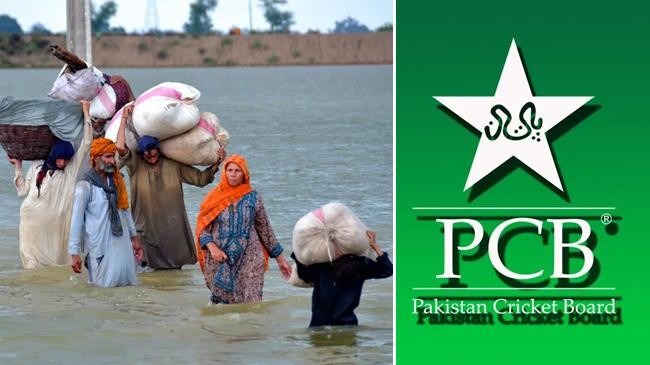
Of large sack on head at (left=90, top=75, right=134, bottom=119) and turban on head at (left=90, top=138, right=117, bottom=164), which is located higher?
large sack on head at (left=90, top=75, right=134, bottom=119)

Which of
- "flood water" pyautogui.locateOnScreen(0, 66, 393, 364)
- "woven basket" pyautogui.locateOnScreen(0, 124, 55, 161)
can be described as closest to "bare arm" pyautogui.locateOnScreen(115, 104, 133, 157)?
"woven basket" pyautogui.locateOnScreen(0, 124, 55, 161)

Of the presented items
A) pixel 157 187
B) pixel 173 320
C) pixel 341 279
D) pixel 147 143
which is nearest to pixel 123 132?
pixel 147 143

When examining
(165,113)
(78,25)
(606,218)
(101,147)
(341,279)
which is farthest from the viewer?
(78,25)

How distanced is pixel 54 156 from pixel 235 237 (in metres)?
2.82

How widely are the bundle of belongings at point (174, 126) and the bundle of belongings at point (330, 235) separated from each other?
3.09 metres

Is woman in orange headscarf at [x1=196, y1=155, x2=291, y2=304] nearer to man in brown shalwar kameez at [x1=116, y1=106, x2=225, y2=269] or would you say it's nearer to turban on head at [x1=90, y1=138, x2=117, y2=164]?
turban on head at [x1=90, y1=138, x2=117, y2=164]

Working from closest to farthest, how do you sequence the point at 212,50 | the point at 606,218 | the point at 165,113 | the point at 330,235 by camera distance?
the point at 606,218
the point at 330,235
the point at 165,113
the point at 212,50

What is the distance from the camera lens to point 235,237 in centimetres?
798

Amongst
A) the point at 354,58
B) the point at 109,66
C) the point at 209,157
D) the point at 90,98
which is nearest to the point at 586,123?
the point at 209,157

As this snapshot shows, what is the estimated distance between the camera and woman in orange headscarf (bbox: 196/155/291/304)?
7.91 meters

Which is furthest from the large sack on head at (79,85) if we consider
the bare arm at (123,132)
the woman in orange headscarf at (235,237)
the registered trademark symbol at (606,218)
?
the registered trademark symbol at (606,218)

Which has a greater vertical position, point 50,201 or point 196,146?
point 196,146

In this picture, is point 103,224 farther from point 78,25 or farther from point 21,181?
point 78,25

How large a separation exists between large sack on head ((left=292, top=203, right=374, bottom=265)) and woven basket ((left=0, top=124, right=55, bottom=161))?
4.04m
